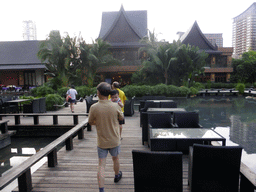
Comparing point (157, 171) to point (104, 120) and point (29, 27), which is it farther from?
point (29, 27)

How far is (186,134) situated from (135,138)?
7.25 feet

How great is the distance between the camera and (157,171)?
7.48 feet

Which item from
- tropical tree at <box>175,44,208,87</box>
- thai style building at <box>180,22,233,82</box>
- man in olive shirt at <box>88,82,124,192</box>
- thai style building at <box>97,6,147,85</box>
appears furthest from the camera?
thai style building at <box>180,22,233,82</box>

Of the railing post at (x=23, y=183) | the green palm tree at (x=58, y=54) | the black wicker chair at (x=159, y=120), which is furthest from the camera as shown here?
the green palm tree at (x=58, y=54)

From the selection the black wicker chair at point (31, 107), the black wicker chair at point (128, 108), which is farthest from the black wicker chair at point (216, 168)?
the black wicker chair at point (31, 107)

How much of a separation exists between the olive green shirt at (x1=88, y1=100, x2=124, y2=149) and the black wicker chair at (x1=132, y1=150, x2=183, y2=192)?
0.56 m

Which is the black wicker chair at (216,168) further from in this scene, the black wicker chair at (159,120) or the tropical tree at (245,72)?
the tropical tree at (245,72)

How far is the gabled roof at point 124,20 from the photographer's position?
3198 centimetres

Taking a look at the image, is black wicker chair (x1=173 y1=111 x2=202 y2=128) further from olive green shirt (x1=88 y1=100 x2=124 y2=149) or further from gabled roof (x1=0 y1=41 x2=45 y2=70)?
gabled roof (x1=0 y1=41 x2=45 y2=70)

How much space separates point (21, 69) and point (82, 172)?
95.7ft

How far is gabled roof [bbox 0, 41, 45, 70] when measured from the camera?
30.8 meters

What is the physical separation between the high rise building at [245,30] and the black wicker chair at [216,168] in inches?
4036

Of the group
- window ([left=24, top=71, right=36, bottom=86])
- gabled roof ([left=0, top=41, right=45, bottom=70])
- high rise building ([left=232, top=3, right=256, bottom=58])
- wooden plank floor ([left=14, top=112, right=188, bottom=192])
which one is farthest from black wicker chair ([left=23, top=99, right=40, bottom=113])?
high rise building ([left=232, top=3, right=256, bottom=58])

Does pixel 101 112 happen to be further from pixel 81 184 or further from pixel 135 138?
pixel 135 138
